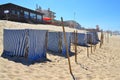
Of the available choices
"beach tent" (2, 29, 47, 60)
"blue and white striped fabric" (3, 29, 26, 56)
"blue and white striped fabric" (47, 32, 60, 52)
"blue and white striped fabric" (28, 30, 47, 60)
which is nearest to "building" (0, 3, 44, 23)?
"blue and white striped fabric" (47, 32, 60, 52)

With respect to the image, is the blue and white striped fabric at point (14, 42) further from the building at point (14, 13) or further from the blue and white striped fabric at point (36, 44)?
the building at point (14, 13)

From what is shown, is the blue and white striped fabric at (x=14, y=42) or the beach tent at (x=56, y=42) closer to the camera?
the blue and white striped fabric at (x=14, y=42)

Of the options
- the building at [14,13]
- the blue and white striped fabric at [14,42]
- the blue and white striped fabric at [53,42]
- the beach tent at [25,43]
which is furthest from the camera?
the building at [14,13]

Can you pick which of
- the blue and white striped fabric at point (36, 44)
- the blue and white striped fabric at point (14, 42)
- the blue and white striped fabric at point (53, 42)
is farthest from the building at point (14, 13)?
the blue and white striped fabric at point (36, 44)

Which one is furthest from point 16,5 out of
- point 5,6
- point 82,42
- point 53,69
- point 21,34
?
point 53,69

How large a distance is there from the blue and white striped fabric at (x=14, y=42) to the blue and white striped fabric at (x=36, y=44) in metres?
0.39

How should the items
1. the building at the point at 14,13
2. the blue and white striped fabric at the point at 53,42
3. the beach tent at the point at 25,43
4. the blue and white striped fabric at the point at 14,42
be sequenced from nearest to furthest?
the beach tent at the point at 25,43 → the blue and white striped fabric at the point at 14,42 → the blue and white striped fabric at the point at 53,42 → the building at the point at 14,13

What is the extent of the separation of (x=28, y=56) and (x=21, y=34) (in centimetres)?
135

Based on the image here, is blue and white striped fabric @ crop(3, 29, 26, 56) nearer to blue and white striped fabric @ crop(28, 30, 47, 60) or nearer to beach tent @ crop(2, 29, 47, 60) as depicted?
beach tent @ crop(2, 29, 47, 60)

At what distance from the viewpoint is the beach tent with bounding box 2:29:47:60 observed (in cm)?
1153

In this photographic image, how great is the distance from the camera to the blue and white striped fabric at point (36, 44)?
11.6 meters

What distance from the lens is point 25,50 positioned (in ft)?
37.6

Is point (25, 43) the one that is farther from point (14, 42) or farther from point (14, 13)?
point (14, 13)

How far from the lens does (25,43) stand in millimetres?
11578
